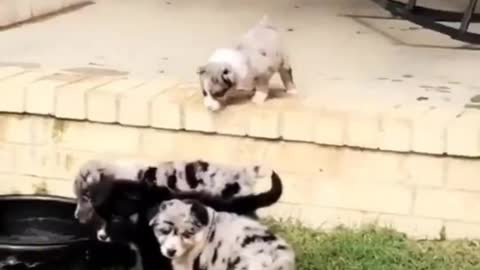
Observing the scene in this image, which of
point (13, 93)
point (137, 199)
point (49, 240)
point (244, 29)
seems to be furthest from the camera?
point (244, 29)

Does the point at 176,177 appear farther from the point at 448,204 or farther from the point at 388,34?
the point at 388,34

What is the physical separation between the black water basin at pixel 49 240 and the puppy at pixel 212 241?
0.15m

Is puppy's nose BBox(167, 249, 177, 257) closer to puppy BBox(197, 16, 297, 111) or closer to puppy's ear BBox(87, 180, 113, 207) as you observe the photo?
puppy's ear BBox(87, 180, 113, 207)

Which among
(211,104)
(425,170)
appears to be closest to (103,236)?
(211,104)

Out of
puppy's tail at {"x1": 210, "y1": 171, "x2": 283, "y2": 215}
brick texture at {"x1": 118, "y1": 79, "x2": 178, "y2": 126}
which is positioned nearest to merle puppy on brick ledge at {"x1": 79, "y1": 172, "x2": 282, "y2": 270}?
puppy's tail at {"x1": 210, "y1": 171, "x2": 283, "y2": 215}

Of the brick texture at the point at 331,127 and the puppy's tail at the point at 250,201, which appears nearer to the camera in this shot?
the puppy's tail at the point at 250,201

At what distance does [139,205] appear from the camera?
156 cm

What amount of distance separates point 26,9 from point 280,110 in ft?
3.21

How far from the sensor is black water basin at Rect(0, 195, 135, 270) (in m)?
1.56

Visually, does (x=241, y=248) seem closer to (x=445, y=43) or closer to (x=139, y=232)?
(x=139, y=232)

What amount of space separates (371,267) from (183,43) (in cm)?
88

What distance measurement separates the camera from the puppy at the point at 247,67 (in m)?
1.71

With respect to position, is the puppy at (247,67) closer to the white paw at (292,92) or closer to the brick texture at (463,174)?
the white paw at (292,92)

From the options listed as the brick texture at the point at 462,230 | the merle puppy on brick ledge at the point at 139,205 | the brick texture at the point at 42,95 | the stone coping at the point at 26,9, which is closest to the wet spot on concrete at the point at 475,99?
the brick texture at the point at 462,230
